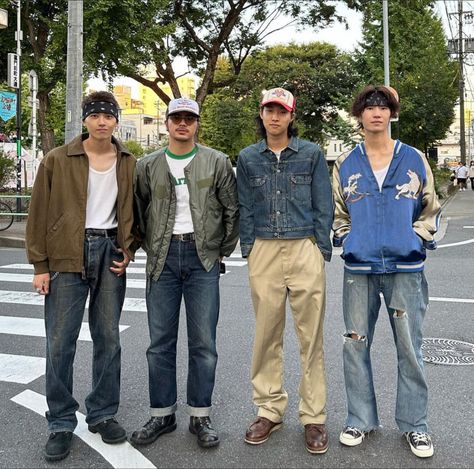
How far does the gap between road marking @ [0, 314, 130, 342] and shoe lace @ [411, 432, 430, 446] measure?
3.46 metres

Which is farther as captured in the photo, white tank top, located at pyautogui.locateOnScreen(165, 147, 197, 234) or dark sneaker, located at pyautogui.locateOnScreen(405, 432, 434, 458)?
white tank top, located at pyautogui.locateOnScreen(165, 147, 197, 234)

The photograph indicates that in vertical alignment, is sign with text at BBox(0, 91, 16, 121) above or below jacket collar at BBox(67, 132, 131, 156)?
above

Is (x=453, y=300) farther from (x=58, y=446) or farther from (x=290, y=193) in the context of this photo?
(x=58, y=446)

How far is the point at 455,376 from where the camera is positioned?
4457 mm

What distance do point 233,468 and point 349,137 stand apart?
22.2 m

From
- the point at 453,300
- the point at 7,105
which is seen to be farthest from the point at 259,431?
the point at 7,105

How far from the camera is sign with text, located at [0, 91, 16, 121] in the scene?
1709 cm

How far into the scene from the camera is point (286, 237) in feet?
11.1

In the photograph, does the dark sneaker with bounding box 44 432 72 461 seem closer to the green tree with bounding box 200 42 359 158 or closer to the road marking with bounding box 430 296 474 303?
the road marking with bounding box 430 296 474 303

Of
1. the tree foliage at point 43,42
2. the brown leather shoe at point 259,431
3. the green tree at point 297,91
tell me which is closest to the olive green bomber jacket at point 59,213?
the brown leather shoe at point 259,431

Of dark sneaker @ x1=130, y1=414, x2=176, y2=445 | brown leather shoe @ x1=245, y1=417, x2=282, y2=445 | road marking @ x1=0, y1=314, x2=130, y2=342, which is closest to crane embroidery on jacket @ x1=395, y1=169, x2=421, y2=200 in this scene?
brown leather shoe @ x1=245, y1=417, x2=282, y2=445

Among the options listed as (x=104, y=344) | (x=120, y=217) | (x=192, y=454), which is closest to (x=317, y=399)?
(x=192, y=454)

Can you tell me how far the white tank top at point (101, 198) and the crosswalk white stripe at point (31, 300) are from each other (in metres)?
3.64

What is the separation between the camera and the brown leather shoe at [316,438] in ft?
10.7
